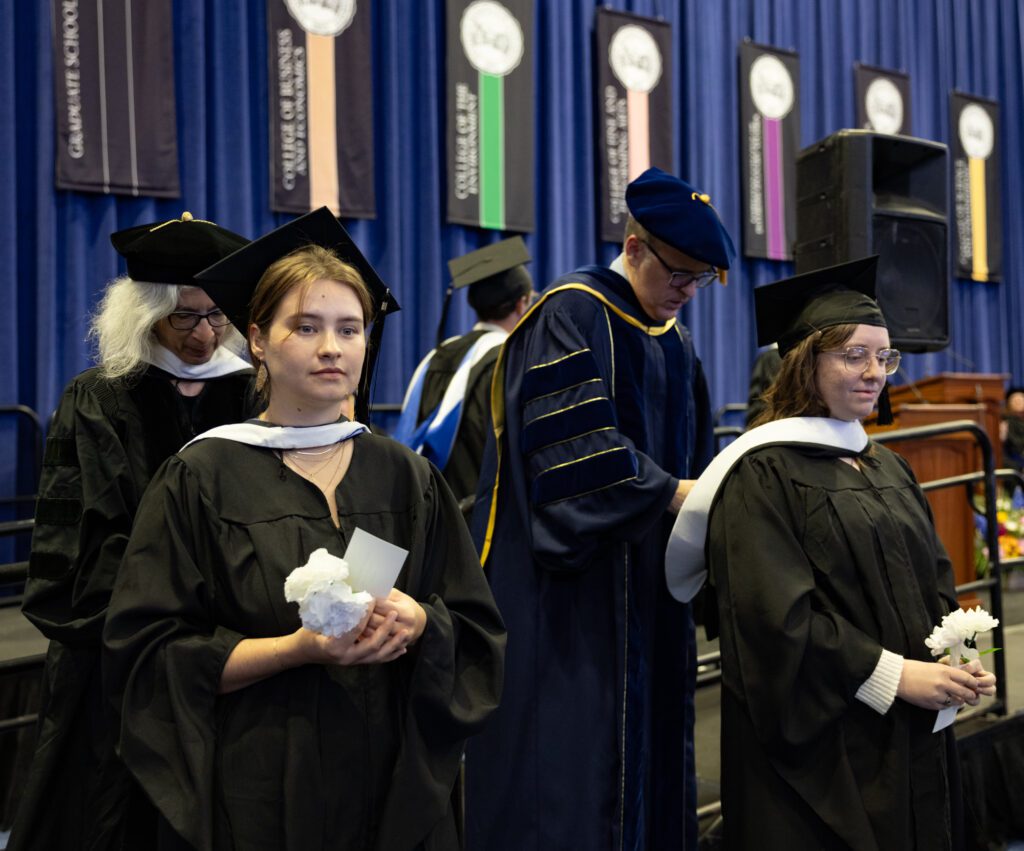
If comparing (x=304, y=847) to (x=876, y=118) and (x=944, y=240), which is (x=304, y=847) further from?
(x=876, y=118)

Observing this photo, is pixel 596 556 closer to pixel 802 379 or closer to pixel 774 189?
pixel 802 379

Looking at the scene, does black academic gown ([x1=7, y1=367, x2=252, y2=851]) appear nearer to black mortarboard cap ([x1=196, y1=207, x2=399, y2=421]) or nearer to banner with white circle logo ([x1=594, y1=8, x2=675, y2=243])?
black mortarboard cap ([x1=196, y1=207, x2=399, y2=421])

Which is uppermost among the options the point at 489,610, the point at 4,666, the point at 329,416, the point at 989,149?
the point at 989,149

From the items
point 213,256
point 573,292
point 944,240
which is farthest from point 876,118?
point 213,256

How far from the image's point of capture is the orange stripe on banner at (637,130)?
762cm

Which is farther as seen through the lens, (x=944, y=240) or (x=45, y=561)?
(x=944, y=240)

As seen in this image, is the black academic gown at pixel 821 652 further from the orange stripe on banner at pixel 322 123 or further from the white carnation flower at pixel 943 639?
the orange stripe on banner at pixel 322 123

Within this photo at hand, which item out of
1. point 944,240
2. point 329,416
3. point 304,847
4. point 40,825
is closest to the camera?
point 304,847

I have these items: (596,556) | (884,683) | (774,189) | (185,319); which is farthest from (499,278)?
(774,189)

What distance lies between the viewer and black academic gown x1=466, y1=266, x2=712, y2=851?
7.96 ft

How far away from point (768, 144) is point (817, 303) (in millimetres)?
6603

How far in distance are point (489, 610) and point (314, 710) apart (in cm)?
33

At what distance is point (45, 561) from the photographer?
77.3 inches

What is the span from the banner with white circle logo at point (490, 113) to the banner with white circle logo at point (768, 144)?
225 centimetres
